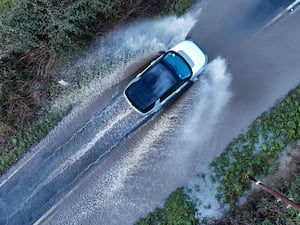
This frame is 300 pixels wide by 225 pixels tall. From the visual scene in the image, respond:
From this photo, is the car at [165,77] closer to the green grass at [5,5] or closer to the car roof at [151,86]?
the car roof at [151,86]

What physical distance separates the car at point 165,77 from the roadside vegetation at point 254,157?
2665 millimetres

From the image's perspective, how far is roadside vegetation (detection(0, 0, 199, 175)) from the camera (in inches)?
466

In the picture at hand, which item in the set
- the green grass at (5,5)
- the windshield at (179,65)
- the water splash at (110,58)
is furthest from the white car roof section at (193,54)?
the green grass at (5,5)

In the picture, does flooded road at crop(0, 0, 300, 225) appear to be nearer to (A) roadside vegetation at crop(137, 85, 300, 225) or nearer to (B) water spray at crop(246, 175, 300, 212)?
(A) roadside vegetation at crop(137, 85, 300, 225)

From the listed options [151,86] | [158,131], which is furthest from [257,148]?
[151,86]

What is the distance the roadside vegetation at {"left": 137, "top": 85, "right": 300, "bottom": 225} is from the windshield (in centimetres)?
276

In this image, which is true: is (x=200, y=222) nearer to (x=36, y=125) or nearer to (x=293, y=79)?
(x=293, y=79)

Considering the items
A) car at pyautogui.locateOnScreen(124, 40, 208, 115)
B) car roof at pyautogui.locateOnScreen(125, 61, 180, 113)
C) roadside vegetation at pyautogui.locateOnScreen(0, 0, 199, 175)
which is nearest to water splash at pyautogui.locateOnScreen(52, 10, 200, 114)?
roadside vegetation at pyautogui.locateOnScreen(0, 0, 199, 175)

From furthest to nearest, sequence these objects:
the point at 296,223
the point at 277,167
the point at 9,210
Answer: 1. the point at 9,210
2. the point at 277,167
3. the point at 296,223


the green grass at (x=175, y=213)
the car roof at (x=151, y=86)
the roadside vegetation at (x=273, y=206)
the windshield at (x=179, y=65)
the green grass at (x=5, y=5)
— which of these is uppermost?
the green grass at (x=5, y=5)

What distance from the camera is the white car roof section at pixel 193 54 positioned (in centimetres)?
1184

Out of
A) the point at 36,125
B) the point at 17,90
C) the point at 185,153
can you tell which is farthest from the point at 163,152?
the point at 17,90

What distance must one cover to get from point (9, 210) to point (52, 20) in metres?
6.60

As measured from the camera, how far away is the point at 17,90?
40.5 ft
